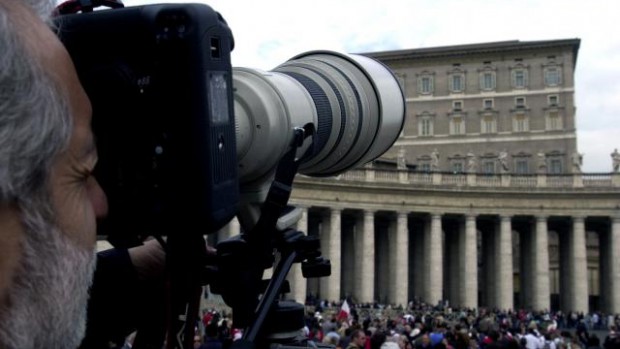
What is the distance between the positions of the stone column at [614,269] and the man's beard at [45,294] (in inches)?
2073

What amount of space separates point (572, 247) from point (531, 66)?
23.7 meters

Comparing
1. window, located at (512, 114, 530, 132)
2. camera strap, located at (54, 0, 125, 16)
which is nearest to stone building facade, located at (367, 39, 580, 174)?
window, located at (512, 114, 530, 132)

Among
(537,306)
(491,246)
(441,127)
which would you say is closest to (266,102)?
(537,306)

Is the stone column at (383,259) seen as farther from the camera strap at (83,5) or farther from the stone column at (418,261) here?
the camera strap at (83,5)

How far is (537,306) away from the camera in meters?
49.9

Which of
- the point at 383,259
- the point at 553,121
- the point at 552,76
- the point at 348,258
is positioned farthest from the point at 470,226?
the point at 552,76

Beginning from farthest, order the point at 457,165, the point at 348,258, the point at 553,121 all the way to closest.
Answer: the point at 457,165
the point at 553,121
the point at 348,258

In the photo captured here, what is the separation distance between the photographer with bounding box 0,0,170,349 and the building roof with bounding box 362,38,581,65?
65.5 metres

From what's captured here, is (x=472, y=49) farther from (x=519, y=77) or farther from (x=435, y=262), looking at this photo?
(x=435, y=262)

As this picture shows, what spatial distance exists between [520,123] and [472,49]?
8669mm

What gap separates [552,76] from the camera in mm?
67312

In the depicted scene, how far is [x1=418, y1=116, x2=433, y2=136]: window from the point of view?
69.6m

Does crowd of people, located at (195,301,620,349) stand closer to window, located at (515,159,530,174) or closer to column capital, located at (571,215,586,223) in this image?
column capital, located at (571,215,586,223)

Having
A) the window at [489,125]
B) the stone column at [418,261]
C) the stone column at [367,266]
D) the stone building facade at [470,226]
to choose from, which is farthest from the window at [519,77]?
the stone column at [367,266]
